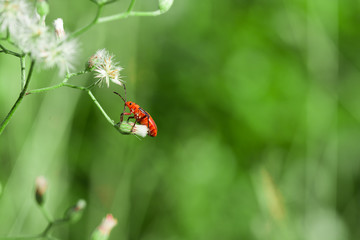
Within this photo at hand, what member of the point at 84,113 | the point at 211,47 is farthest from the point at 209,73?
the point at 84,113

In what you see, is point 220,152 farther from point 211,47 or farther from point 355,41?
point 355,41

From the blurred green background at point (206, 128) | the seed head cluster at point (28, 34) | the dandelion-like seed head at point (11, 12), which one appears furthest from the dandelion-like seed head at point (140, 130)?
the blurred green background at point (206, 128)

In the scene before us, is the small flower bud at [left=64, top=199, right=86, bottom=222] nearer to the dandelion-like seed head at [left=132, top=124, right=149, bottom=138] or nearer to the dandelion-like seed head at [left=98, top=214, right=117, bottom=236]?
the dandelion-like seed head at [left=98, top=214, right=117, bottom=236]

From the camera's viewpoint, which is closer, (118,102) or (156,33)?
(118,102)

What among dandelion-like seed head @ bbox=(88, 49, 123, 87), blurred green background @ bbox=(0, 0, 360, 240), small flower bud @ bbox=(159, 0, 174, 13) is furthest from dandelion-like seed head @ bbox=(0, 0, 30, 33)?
blurred green background @ bbox=(0, 0, 360, 240)

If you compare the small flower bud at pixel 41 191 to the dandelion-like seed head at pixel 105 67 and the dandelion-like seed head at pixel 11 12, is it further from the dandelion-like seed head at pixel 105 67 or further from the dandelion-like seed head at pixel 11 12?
the dandelion-like seed head at pixel 11 12

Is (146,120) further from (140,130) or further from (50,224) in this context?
(50,224)
